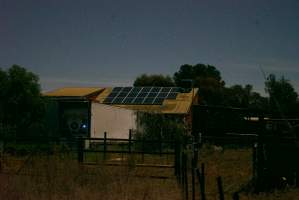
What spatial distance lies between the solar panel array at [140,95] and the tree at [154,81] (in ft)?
74.7

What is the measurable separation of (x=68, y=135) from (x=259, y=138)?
68.7 feet

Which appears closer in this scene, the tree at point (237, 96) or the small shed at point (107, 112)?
the small shed at point (107, 112)

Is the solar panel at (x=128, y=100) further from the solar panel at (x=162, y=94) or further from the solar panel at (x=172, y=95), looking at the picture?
the solar panel at (x=172, y=95)

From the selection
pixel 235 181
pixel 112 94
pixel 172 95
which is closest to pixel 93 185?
pixel 235 181

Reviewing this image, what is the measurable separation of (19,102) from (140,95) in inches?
528

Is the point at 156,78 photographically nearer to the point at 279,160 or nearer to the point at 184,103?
the point at 184,103

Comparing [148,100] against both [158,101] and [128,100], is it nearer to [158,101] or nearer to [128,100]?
[158,101]

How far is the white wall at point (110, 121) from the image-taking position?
90.6ft

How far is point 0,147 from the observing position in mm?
18750

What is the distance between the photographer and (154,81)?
6712cm

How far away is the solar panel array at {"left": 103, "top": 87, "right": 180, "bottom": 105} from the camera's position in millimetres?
39875

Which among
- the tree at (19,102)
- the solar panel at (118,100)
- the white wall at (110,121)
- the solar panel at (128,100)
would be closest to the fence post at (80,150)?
the white wall at (110,121)

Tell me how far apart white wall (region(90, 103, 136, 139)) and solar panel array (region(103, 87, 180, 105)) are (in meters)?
8.38

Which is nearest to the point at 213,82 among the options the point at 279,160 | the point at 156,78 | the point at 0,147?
the point at 156,78
